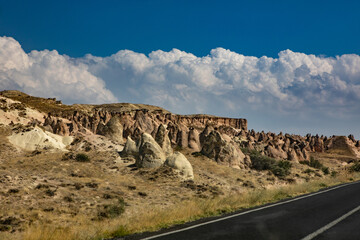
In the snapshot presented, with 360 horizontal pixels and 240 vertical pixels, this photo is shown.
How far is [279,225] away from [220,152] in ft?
112

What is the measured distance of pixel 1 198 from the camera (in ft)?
60.1

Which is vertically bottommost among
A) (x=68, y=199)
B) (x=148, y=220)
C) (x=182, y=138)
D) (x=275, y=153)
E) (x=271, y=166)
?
(x=68, y=199)

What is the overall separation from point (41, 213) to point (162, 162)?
16908mm

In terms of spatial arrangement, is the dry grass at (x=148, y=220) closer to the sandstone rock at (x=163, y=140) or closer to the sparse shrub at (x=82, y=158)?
the sparse shrub at (x=82, y=158)

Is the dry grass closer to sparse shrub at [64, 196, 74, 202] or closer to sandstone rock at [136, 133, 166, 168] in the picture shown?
sparse shrub at [64, 196, 74, 202]

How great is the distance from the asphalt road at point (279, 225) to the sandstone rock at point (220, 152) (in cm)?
2993

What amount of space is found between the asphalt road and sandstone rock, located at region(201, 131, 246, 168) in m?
29.9

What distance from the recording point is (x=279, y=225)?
9.50 m

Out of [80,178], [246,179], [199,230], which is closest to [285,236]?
[199,230]

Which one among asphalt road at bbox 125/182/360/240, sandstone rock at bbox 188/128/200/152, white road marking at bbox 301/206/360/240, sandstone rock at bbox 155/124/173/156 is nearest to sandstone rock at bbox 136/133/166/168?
Result: sandstone rock at bbox 155/124/173/156

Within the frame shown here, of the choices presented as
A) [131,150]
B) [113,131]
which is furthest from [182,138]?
[131,150]

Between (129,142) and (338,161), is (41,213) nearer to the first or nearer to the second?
(129,142)

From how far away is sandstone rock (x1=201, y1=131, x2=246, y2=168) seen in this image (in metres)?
43.2

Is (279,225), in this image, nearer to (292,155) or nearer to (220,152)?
(220,152)
